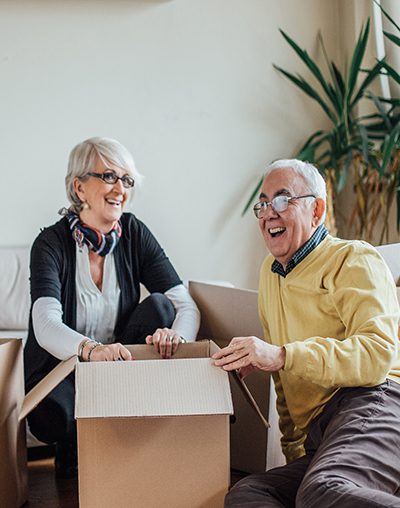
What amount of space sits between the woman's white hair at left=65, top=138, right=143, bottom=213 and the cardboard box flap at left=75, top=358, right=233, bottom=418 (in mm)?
842

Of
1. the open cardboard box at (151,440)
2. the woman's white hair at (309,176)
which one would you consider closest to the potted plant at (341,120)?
the woman's white hair at (309,176)

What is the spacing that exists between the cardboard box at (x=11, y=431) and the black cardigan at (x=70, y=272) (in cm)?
20

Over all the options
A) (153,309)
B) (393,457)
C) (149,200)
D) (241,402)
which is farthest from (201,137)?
(393,457)

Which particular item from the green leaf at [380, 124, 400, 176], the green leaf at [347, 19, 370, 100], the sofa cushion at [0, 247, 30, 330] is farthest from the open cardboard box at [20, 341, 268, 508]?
the green leaf at [347, 19, 370, 100]

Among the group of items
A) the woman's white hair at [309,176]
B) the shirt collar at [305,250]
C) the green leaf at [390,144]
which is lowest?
the shirt collar at [305,250]

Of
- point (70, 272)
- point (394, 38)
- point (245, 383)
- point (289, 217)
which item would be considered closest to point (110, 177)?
point (70, 272)

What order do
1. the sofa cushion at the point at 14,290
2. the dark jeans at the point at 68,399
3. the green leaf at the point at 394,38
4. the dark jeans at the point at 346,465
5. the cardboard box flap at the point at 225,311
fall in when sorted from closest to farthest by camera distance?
the dark jeans at the point at 346,465
the dark jeans at the point at 68,399
the cardboard box flap at the point at 225,311
the sofa cushion at the point at 14,290
the green leaf at the point at 394,38

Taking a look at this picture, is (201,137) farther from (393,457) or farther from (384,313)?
(393,457)

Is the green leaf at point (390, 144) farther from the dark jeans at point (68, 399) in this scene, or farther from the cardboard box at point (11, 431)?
the cardboard box at point (11, 431)

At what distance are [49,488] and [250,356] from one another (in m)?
0.89

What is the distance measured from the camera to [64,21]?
7.86ft

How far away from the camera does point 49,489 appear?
4.91 feet

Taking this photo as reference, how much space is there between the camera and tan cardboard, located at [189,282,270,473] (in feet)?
4.91

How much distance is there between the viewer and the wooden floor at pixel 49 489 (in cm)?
142
